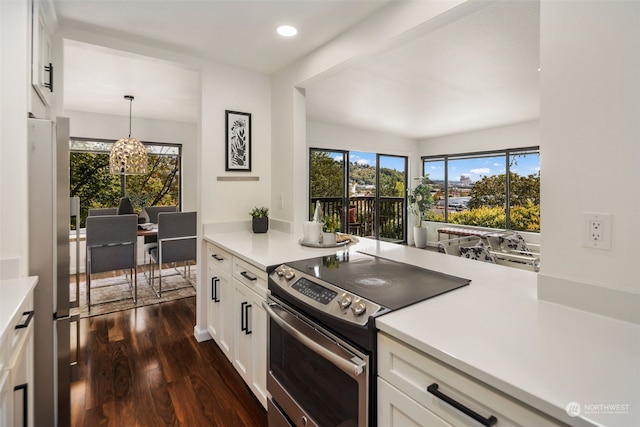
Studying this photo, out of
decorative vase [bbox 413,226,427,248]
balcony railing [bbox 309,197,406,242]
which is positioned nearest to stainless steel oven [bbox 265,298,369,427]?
balcony railing [bbox 309,197,406,242]

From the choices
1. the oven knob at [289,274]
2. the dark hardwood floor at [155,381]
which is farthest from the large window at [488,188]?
the dark hardwood floor at [155,381]

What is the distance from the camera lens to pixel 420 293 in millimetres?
1232

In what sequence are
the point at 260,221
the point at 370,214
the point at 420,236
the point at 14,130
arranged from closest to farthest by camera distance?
the point at 14,130
the point at 260,221
the point at 370,214
the point at 420,236

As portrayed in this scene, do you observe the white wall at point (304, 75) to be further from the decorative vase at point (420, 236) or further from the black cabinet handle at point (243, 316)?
the decorative vase at point (420, 236)

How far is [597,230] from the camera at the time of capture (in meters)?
1.04

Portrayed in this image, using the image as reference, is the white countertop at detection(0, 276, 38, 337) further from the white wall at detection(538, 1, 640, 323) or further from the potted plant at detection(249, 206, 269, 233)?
the white wall at detection(538, 1, 640, 323)

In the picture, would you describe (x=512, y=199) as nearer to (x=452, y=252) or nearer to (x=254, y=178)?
(x=452, y=252)

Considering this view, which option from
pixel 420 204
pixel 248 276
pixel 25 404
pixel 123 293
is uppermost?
pixel 420 204

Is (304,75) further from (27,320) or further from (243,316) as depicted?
(27,320)

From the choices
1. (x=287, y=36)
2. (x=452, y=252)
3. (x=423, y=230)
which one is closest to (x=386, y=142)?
(x=423, y=230)

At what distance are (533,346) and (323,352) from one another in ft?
2.20

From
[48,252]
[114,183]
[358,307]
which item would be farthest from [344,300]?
[114,183]

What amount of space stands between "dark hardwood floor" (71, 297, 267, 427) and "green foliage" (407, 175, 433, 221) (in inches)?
215

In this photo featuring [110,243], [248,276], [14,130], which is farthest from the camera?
[110,243]
